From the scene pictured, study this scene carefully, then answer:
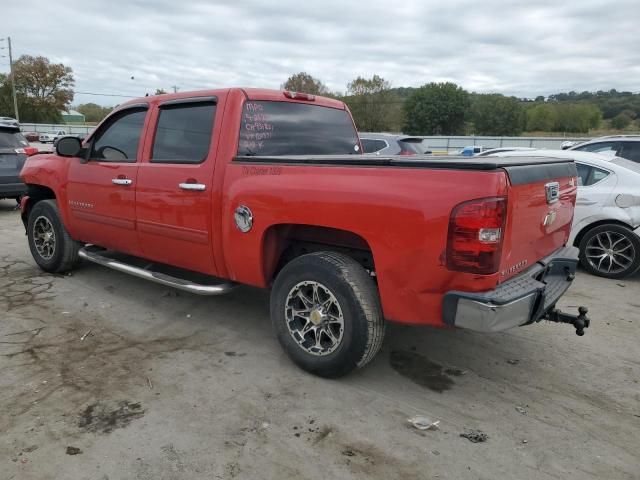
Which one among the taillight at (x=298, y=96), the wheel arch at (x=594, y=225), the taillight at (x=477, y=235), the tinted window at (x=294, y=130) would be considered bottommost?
the wheel arch at (x=594, y=225)

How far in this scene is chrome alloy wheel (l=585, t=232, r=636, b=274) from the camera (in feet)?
19.4

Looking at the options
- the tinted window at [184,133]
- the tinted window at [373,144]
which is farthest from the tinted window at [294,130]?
the tinted window at [373,144]

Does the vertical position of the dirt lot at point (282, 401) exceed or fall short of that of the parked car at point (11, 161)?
it falls short

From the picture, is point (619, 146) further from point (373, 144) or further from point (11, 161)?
point (11, 161)

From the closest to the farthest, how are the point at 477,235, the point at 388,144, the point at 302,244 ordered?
the point at 477,235
the point at 302,244
the point at 388,144

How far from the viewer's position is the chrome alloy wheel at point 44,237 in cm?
557

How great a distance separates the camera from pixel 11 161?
30.8ft

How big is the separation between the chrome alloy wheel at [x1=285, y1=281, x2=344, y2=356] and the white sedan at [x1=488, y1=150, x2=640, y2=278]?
12.1 ft

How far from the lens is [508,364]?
12.1 ft

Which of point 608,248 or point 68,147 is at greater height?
point 68,147

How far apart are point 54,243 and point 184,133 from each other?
248cm

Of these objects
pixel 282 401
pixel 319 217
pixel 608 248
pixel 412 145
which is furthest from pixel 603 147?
pixel 282 401

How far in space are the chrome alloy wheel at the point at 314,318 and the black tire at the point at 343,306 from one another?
0.05 feet

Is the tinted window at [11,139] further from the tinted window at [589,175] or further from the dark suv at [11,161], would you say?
the tinted window at [589,175]
